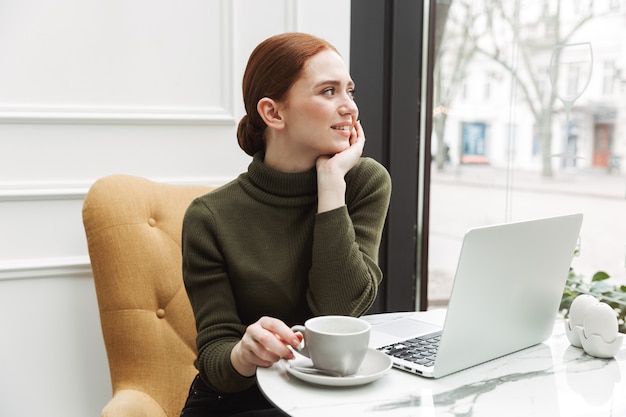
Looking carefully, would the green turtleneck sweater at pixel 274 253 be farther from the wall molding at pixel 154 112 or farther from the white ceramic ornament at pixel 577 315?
the wall molding at pixel 154 112

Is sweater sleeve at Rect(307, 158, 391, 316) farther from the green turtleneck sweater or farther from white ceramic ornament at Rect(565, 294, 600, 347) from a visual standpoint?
white ceramic ornament at Rect(565, 294, 600, 347)

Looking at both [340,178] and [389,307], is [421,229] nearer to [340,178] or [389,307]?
[389,307]

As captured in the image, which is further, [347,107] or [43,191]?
[43,191]

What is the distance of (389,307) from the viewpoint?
7.18ft

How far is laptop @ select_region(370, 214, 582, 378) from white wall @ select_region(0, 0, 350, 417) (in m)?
0.98

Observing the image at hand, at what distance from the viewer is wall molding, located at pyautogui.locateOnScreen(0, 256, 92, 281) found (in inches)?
67.5

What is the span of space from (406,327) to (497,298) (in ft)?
1.00

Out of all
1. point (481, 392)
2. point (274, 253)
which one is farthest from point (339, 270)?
point (481, 392)

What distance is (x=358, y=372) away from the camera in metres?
0.98

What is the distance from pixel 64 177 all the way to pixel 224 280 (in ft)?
2.46

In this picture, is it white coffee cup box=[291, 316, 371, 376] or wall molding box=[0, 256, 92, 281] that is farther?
wall molding box=[0, 256, 92, 281]

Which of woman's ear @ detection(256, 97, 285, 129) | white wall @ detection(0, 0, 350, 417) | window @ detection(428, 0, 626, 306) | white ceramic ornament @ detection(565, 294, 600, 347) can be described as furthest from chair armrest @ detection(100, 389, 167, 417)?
window @ detection(428, 0, 626, 306)

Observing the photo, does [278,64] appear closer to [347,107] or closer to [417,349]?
[347,107]

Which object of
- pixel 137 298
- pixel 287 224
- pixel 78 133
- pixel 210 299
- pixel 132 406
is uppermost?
pixel 78 133
